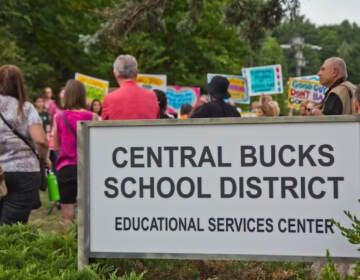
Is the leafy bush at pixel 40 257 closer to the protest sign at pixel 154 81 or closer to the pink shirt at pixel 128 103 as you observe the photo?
the pink shirt at pixel 128 103

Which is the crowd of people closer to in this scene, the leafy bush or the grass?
the leafy bush

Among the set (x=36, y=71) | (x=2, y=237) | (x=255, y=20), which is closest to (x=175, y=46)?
(x=36, y=71)

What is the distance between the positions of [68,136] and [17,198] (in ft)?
4.23

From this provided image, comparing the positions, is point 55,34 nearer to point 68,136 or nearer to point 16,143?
point 68,136

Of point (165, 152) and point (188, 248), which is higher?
point (165, 152)

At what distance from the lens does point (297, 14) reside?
11211 millimetres

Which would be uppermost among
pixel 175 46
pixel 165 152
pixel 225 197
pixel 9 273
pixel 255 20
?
pixel 175 46

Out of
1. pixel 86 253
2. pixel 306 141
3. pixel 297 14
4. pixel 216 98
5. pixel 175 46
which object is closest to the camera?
pixel 306 141

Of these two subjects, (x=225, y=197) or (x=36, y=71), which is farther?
(x=36, y=71)

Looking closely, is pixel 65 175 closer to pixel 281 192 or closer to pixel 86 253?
pixel 86 253

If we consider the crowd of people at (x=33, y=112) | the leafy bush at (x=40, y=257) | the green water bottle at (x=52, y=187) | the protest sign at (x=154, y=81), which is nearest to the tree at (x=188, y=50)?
the protest sign at (x=154, y=81)

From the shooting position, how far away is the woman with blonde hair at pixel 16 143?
5.96m

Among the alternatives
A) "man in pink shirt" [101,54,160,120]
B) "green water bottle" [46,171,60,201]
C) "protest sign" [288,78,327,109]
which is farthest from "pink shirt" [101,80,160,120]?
"protest sign" [288,78,327,109]

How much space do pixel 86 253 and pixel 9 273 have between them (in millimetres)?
420
